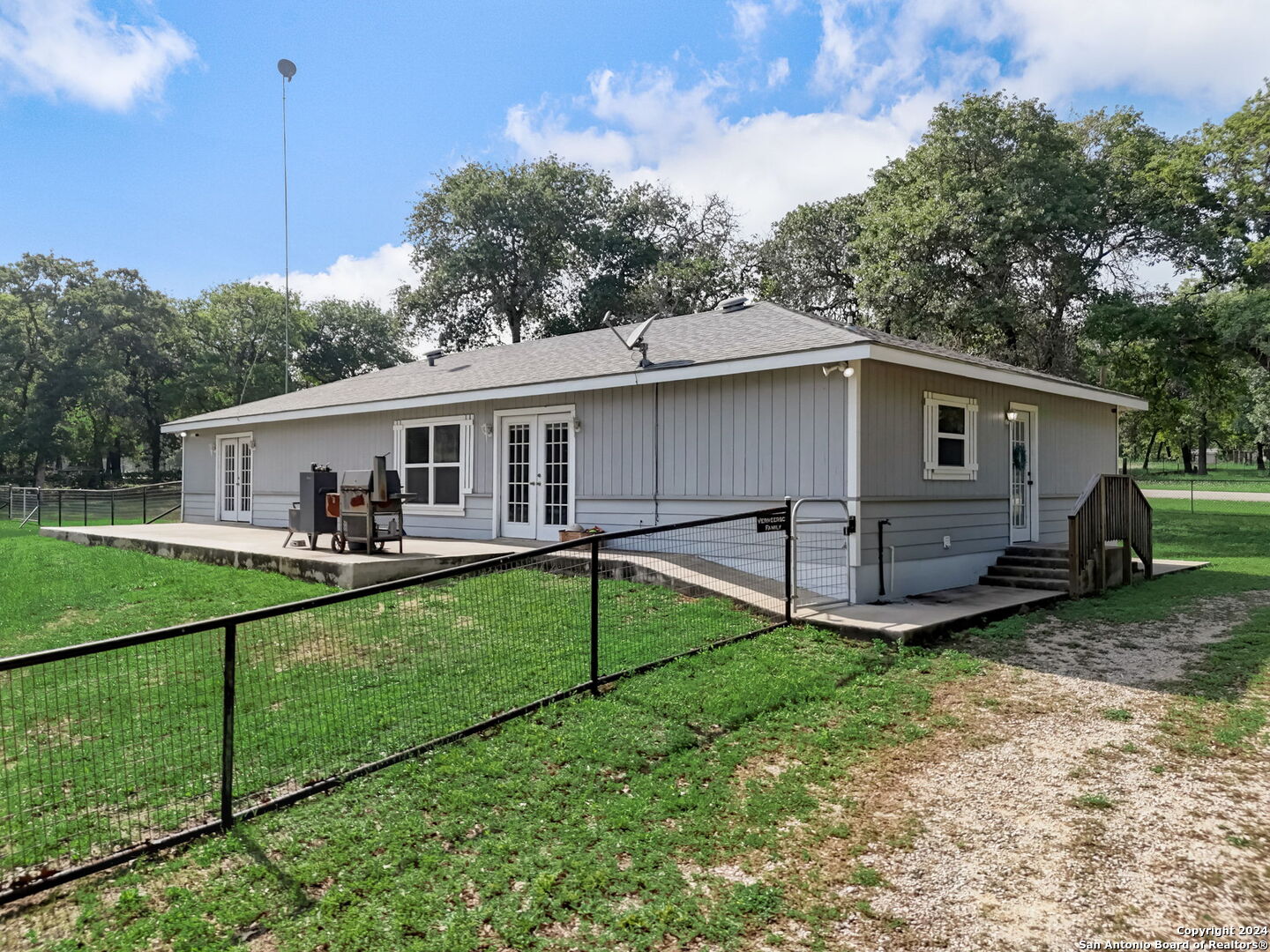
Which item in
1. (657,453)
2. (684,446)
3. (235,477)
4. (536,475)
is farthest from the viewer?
(235,477)

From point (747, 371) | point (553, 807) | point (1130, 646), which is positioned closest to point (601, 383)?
point (747, 371)

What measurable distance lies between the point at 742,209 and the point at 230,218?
1873 cm

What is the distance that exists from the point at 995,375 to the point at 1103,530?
2.32m

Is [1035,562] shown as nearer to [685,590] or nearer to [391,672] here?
[685,590]

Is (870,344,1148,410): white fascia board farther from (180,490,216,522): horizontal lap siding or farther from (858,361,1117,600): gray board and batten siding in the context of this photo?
(180,490,216,522): horizontal lap siding

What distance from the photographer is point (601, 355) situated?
1152 cm

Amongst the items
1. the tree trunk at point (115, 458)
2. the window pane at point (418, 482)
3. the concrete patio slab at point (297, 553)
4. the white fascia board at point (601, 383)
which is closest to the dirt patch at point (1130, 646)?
the white fascia board at point (601, 383)

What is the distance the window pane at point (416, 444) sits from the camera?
12375mm

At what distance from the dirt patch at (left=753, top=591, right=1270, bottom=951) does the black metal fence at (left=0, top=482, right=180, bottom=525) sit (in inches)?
759

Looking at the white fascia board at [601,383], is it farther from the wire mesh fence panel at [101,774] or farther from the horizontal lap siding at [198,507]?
the wire mesh fence panel at [101,774]

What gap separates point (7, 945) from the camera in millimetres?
2576

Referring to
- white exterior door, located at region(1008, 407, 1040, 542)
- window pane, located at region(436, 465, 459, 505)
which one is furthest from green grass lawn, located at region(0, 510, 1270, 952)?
window pane, located at region(436, 465, 459, 505)

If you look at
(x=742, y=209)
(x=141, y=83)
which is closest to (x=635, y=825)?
(x=141, y=83)

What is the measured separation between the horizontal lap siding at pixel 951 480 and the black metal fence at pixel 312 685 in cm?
129
